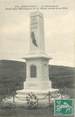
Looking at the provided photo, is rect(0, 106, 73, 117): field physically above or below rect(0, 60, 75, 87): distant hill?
below

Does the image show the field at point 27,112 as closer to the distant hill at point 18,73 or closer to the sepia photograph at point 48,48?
the sepia photograph at point 48,48

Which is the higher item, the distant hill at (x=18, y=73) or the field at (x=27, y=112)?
A: the distant hill at (x=18, y=73)

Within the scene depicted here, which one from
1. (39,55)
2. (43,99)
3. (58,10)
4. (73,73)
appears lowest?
(43,99)

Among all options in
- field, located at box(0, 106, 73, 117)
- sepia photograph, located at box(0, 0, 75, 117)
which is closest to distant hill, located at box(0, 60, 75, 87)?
sepia photograph, located at box(0, 0, 75, 117)

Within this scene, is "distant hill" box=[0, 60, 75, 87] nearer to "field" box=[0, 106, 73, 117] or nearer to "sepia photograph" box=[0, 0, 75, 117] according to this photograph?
"sepia photograph" box=[0, 0, 75, 117]

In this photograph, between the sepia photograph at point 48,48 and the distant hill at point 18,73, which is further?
the distant hill at point 18,73

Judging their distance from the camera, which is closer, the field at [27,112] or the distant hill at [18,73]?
the field at [27,112]

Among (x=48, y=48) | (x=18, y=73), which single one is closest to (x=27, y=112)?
(x=18, y=73)

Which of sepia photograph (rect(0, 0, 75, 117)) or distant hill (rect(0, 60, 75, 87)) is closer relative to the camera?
sepia photograph (rect(0, 0, 75, 117))

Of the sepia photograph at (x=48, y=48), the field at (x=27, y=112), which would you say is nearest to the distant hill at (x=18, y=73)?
the sepia photograph at (x=48, y=48)

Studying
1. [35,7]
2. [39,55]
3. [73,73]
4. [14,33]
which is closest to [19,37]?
[14,33]

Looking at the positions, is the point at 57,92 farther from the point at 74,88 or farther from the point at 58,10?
the point at 58,10
